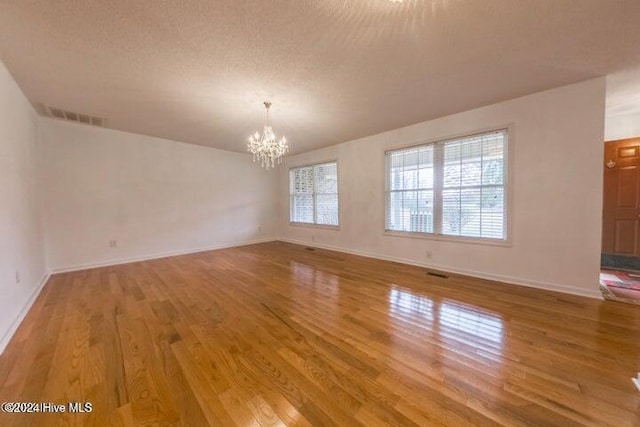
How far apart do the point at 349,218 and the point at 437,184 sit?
2.00 m

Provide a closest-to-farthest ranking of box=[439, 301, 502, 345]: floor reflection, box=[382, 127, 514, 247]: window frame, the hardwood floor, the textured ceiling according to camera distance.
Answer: the hardwood floor, the textured ceiling, box=[439, 301, 502, 345]: floor reflection, box=[382, 127, 514, 247]: window frame

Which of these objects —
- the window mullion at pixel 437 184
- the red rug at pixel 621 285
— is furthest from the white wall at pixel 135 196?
the red rug at pixel 621 285

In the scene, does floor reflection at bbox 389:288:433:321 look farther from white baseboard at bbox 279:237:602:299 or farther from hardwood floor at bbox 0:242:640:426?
white baseboard at bbox 279:237:602:299

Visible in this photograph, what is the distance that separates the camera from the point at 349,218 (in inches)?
209

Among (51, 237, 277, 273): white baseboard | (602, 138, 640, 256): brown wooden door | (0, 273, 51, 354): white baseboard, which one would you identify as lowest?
(0, 273, 51, 354): white baseboard

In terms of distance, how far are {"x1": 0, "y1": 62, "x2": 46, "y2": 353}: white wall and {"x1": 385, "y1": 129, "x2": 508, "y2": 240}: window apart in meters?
4.98

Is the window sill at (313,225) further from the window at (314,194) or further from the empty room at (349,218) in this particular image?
the empty room at (349,218)

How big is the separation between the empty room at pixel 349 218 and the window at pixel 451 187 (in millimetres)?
34

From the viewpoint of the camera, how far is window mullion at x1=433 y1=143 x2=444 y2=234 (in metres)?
3.91

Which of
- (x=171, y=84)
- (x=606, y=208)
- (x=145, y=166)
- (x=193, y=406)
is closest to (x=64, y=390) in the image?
(x=193, y=406)

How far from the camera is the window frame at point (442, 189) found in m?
3.24

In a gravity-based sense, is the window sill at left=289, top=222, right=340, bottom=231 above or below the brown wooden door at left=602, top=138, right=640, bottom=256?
below

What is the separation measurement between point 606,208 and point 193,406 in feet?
20.3

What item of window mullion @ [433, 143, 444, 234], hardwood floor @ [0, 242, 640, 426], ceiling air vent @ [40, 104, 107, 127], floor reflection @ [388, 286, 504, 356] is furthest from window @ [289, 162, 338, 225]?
ceiling air vent @ [40, 104, 107, 127]
